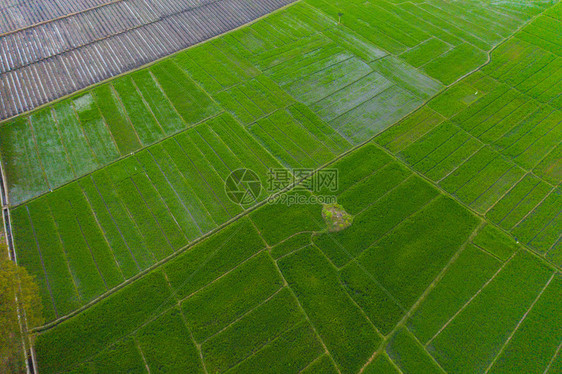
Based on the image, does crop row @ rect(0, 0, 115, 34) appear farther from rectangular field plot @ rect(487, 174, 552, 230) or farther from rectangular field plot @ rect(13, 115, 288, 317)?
rectangular field plot @ rect(487, 174, 552, 230)

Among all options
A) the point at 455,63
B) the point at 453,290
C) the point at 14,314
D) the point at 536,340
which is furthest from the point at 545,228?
the point at 14,314

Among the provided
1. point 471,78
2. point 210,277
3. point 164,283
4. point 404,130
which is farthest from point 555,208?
point 164,283

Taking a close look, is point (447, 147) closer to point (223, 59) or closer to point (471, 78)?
point (471, 78)

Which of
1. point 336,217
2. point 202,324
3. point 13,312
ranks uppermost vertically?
point 13,312

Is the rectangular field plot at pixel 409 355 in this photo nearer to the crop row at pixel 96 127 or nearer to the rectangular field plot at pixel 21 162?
the crop row at pixel 96 127

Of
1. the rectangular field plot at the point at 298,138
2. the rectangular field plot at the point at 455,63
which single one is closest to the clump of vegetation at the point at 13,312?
the rectangular field plot at the point at 298,138

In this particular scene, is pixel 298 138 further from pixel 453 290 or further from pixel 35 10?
pixel 35 10
